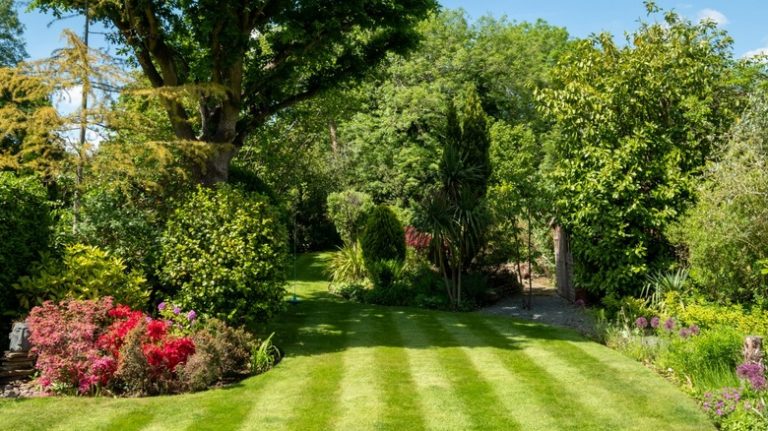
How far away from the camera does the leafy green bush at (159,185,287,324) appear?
11.0 meters

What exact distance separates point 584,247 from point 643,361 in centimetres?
458

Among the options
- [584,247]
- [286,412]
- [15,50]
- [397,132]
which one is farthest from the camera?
[15,50]

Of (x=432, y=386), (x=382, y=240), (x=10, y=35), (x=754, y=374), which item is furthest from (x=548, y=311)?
(x=10, y=35)

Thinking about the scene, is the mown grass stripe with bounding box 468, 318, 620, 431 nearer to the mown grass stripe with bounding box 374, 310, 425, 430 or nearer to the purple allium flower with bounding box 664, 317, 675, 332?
the mown grass stripe with bounding box 374, 310, 425, 430

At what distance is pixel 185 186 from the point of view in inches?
514

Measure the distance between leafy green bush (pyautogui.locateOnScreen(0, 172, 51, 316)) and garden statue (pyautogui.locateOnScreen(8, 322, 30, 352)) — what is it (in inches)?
27.9

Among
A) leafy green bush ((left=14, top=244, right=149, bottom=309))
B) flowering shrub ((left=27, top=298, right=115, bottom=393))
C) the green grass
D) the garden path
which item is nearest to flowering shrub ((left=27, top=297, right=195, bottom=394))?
flowering shrub ((left=27, top=298, right=115, bottom=393))

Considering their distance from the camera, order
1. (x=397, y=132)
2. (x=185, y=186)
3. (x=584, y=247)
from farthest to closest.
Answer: (x=397, y=132), (x=584, y=247), (x=185, y=186)

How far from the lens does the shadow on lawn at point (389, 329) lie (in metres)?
11.8

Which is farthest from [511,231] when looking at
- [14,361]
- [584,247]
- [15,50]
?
[15,50]

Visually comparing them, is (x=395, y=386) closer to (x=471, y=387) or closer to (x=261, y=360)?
(x=471, y=387)

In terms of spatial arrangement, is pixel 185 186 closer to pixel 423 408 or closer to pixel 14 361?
pixel 14 361

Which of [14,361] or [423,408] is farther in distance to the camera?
[14,361]

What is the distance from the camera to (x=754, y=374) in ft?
24.6
